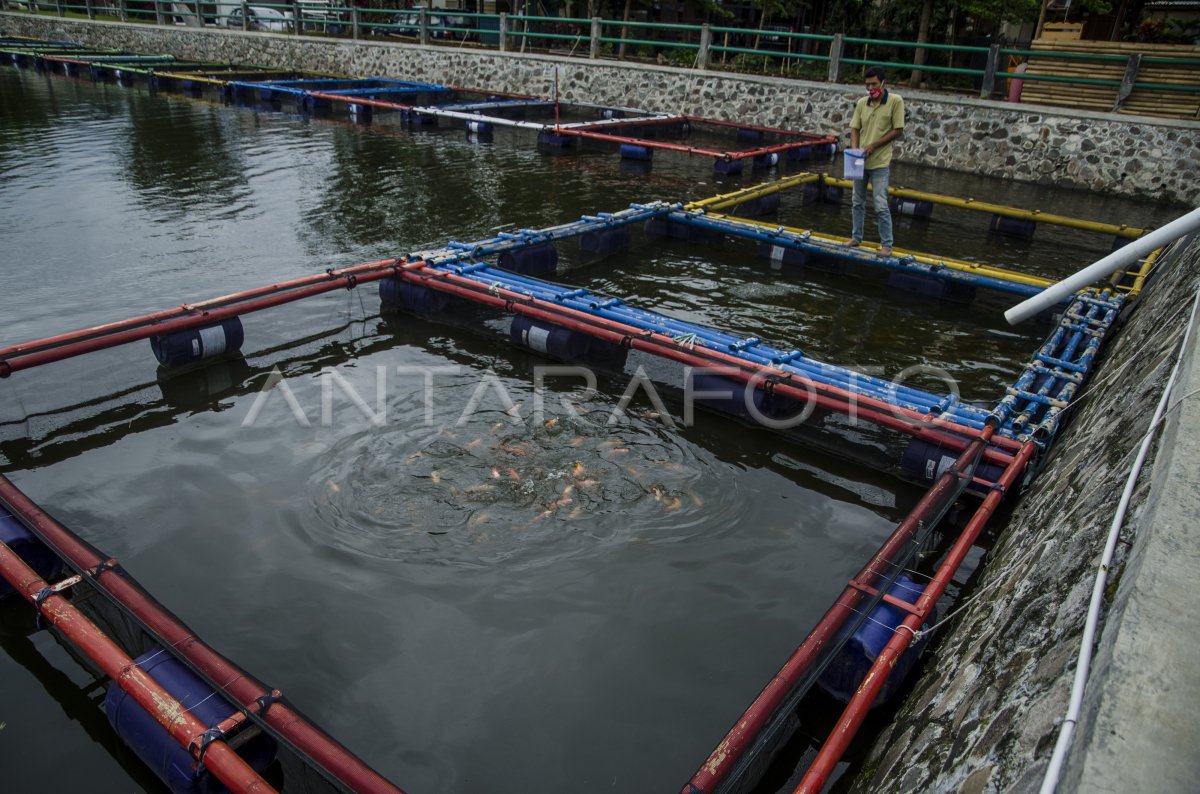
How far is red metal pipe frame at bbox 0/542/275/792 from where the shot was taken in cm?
309

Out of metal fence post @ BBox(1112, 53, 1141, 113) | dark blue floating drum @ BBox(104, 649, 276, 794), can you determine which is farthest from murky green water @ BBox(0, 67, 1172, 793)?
metal fence post @ BBox(1112, 53, 1141, 113)

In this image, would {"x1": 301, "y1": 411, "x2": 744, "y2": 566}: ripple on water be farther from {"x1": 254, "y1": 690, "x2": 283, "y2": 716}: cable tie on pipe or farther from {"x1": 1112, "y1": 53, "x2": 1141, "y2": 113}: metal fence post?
{"x1": 1112, "y1": 53, "x2": 1141, "y2": 113}: metal fence post

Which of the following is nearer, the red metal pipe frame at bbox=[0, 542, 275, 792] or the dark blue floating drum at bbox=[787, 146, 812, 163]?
the red metal pipe frame at bbox=[0, 542, 275, 792]

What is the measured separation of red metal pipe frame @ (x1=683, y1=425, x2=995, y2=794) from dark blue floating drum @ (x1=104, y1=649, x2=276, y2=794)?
1884mm

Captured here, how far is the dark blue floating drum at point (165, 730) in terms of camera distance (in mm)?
3350

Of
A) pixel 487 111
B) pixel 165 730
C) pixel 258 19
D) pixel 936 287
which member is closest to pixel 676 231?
pixel 936 287

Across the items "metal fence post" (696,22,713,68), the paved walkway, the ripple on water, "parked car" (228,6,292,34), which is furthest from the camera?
"parked car" (228,6,292,34)

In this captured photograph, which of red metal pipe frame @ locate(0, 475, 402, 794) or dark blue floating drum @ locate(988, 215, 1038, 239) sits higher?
dark blue floating drum @ locate(988, 215, 1038, 239)

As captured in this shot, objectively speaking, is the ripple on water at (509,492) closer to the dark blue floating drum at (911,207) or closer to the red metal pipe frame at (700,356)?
the red metal pipe frame at (700,356)

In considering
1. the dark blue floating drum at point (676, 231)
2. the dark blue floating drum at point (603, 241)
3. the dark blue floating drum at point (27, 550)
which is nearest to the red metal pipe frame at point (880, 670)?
the dark blue floating drum at point (27, 550)

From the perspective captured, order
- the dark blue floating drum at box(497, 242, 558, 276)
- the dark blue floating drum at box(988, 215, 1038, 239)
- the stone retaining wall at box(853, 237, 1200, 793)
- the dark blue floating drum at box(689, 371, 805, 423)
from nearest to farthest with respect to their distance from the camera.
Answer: the stone retaining wall at box(853, 237, 1200, 793), the dark blue floating drum at box(689, 371, 805, 423), the dark blue floating drum at box(497, 242, 558, 276), the dark blue floating drum at box(988, 215, 1038, 239)

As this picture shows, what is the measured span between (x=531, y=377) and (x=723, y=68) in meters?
17.9

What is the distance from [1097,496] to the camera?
3.22 m

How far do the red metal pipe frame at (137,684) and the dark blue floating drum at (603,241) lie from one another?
7970mm
